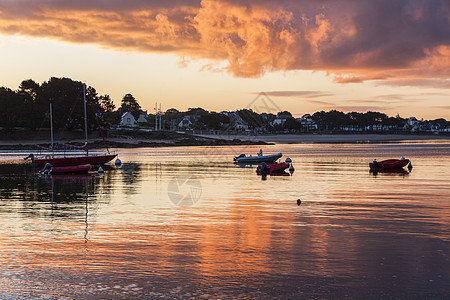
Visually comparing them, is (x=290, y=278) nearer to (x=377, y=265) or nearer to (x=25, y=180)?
(x=377, y=265)

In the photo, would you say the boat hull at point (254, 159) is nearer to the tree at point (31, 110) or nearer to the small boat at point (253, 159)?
the small boat at point (253, 159)

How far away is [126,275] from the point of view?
51.6 feet

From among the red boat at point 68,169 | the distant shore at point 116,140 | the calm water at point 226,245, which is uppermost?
the distant shore at point 116,140

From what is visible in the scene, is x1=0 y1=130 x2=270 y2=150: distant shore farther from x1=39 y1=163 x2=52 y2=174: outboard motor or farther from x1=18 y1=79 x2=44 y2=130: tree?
x1=39 y1=163 x2=52 y2=174: outboard motor

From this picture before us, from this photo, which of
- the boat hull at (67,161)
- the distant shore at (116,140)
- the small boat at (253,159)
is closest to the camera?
the boat hull at (67,161)

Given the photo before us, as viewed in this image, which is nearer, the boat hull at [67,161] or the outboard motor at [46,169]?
the outboard motor at [46,169]

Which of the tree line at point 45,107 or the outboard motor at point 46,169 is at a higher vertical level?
the tree line at point 45,107

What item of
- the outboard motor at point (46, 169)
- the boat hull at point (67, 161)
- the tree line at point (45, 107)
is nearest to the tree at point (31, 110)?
the tree line at point (45, 107)

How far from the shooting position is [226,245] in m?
20.0

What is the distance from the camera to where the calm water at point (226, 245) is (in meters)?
14.5

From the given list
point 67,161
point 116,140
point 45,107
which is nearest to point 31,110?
point 45,107

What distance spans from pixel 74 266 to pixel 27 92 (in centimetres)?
15328

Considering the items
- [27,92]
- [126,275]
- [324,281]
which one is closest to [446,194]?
[324,281]

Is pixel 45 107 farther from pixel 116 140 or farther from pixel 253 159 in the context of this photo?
pixel 253 159
